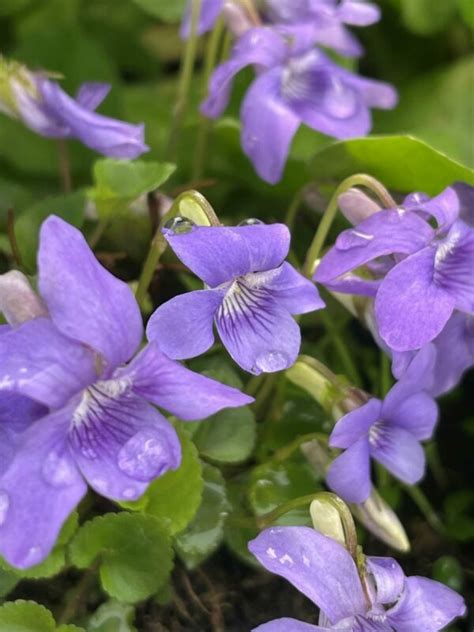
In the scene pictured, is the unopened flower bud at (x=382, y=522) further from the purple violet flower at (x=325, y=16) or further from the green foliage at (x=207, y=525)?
the purple violet flower at (x=325, y=16)

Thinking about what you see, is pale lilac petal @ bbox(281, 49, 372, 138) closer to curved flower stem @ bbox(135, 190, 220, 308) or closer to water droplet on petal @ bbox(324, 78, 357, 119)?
water droplet on petal @ bbox(324, 78, 357, 119)

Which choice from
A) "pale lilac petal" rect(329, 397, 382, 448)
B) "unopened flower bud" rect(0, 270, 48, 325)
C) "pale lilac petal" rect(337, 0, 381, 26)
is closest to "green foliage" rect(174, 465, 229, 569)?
"pale lilac petal" rect(329, 397, 382, 448)

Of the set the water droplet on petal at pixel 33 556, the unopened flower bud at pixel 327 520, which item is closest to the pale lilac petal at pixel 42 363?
the water droplet on petal at pixel 33 556

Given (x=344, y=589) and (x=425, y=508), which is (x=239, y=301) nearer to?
(x=344, y=589)

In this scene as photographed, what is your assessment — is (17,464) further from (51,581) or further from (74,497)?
(51,581)

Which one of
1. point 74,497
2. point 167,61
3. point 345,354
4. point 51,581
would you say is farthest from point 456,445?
point 167,61

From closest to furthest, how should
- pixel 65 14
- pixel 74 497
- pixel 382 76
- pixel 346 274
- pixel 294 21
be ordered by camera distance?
1. pixel 74 497
2. pixel 346 274
3. pixel 294 21
4. pixel 65 14
5. pixel 382 76
